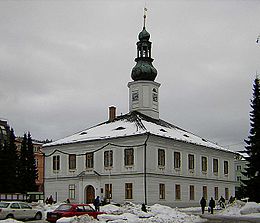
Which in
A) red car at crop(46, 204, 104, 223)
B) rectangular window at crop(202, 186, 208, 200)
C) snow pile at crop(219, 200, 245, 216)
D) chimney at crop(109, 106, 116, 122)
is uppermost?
chimney at crop(109, 106, 116, 122)

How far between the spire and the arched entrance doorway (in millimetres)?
14124

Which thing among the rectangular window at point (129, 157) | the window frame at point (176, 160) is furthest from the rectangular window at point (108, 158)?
the window frame at point (176, 160)

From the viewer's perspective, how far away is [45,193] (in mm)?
55656

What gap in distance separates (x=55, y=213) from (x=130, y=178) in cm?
2066

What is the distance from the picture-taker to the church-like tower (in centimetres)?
5700

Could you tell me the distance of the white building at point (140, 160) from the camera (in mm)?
47688

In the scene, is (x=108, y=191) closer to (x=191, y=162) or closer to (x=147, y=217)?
(x=191, y=162)

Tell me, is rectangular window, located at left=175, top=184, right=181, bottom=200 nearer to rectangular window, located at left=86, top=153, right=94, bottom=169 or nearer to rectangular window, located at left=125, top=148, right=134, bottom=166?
rectangular window, located at left=125, top=148, right=134, bottom=166

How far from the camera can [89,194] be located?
50.8 meters

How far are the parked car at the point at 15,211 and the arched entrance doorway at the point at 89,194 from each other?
60.3 ft

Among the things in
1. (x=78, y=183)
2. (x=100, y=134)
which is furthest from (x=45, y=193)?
(x=100, y=134)

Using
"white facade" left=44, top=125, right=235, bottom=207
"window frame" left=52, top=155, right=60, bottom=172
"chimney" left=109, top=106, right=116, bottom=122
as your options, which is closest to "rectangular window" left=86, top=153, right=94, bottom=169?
"white facade" left=44, top=125, right=235, bottom=207

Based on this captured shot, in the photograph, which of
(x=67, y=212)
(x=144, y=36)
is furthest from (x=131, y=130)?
(x=67, y=212)

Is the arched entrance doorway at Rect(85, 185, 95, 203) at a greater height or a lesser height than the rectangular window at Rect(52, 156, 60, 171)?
lesser
